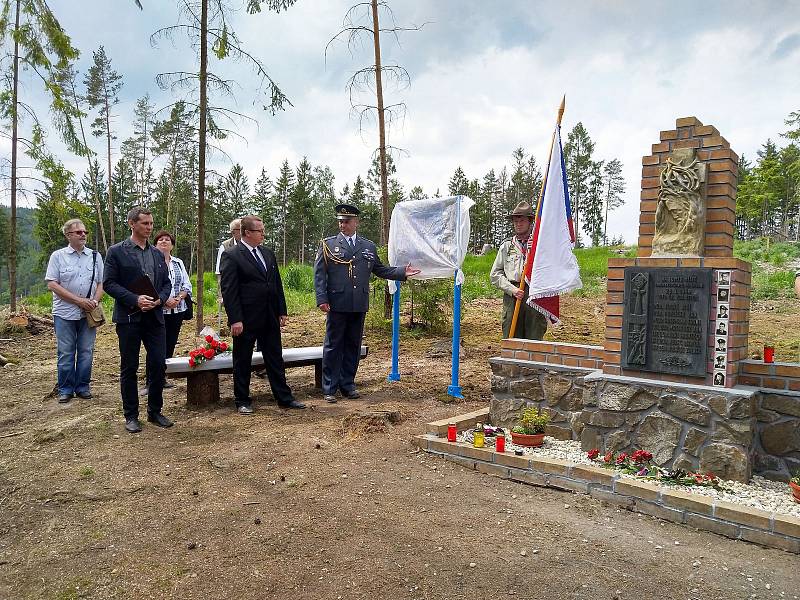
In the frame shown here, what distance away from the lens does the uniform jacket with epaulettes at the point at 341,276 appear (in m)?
5.36

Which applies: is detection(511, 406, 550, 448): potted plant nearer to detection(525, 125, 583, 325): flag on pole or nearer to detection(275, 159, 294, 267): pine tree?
detection(525, 125, 583, 325): flag on pole

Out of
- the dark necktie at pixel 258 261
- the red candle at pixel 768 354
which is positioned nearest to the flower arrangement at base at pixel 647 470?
the red candle at pixel 768 354

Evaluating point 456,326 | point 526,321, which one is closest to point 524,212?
point 526,321

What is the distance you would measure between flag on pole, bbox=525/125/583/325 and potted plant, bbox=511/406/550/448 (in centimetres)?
105

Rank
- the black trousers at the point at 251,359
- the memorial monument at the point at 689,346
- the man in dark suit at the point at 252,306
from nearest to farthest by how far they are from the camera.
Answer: the memorial monument at the point at 689,346 → the man in dark suit at the point at 252,306 → the black trousers at the point at 251,359

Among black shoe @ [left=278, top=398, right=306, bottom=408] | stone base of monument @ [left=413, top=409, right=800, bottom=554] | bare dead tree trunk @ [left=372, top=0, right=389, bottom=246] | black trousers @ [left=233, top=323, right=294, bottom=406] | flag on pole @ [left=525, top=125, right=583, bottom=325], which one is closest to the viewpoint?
stone base of monument @ [left=413, top=409, right=800, bottom=554]

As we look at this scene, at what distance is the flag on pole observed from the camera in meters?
4.55

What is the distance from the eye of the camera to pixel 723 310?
3.35 m

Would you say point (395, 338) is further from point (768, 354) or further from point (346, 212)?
point (768, 354)

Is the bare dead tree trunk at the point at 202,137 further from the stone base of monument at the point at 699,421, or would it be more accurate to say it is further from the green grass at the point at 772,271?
the green grass at the point at 772,271

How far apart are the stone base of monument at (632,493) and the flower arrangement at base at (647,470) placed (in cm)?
14

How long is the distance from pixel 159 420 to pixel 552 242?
3591mm

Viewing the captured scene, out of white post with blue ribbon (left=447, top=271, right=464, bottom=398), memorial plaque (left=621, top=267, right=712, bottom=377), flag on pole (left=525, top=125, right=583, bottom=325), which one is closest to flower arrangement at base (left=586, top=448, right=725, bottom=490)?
memorial plaque (left=621, top=267, right=712, bottom=377)

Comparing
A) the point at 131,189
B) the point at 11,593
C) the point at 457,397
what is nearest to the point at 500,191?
the point at 131,189
